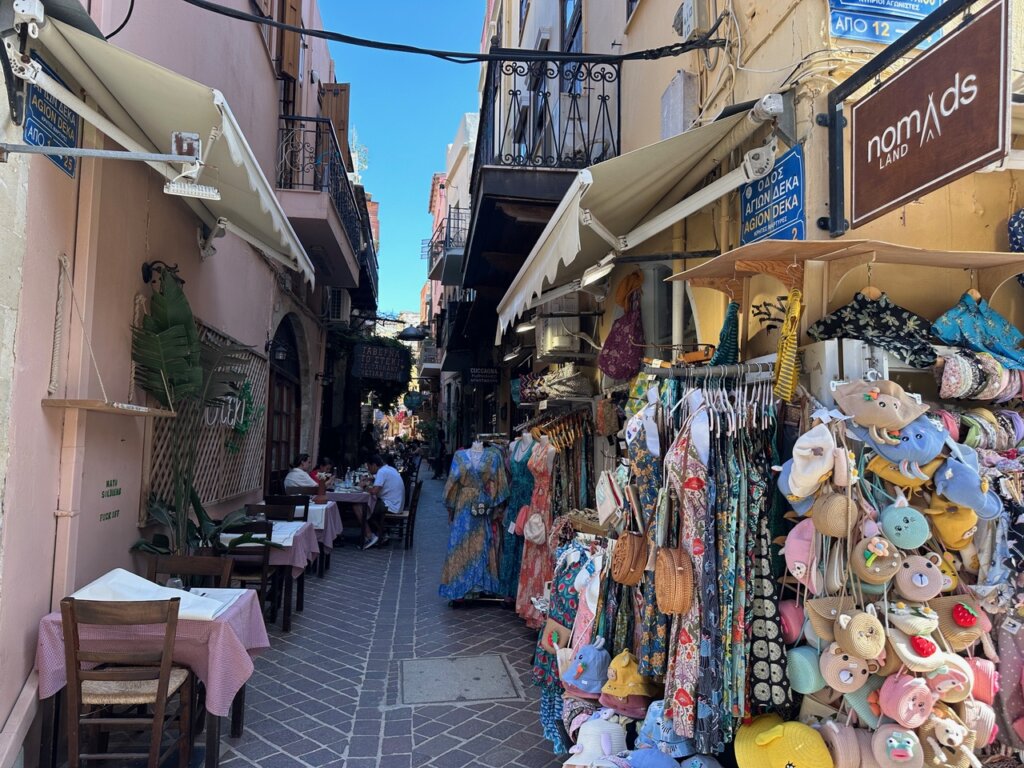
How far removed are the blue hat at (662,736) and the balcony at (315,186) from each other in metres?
8.07

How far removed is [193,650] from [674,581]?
2.46 meters

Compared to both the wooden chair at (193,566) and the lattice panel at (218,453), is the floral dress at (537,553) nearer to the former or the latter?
the wooden chair at (193,566)

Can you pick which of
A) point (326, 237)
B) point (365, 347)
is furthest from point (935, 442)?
point (365, 347)

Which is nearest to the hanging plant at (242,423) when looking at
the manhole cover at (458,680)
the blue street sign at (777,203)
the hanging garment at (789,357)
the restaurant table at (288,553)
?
the restaurant table at (288,553)

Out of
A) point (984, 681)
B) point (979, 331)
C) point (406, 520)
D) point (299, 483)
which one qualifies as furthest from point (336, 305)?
point (984, 681)

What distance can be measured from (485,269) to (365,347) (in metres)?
9.09

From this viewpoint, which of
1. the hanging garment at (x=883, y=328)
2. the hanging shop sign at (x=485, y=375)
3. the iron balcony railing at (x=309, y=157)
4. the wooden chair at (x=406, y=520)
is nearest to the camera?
the hanging garment at (x=883, y=328)

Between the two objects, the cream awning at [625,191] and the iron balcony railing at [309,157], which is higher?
the iron balcony railing at [309,157]

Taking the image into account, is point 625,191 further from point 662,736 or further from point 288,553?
point 288,553

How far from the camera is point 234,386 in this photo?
249 inches

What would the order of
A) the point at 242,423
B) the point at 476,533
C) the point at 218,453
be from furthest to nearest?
the point at 242,423
the point at 218,453
the point at 476,533

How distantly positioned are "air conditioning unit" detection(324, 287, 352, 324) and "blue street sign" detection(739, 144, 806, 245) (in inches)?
514

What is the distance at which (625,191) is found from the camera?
4.15m

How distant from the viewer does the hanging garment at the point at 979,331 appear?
10.6ft
